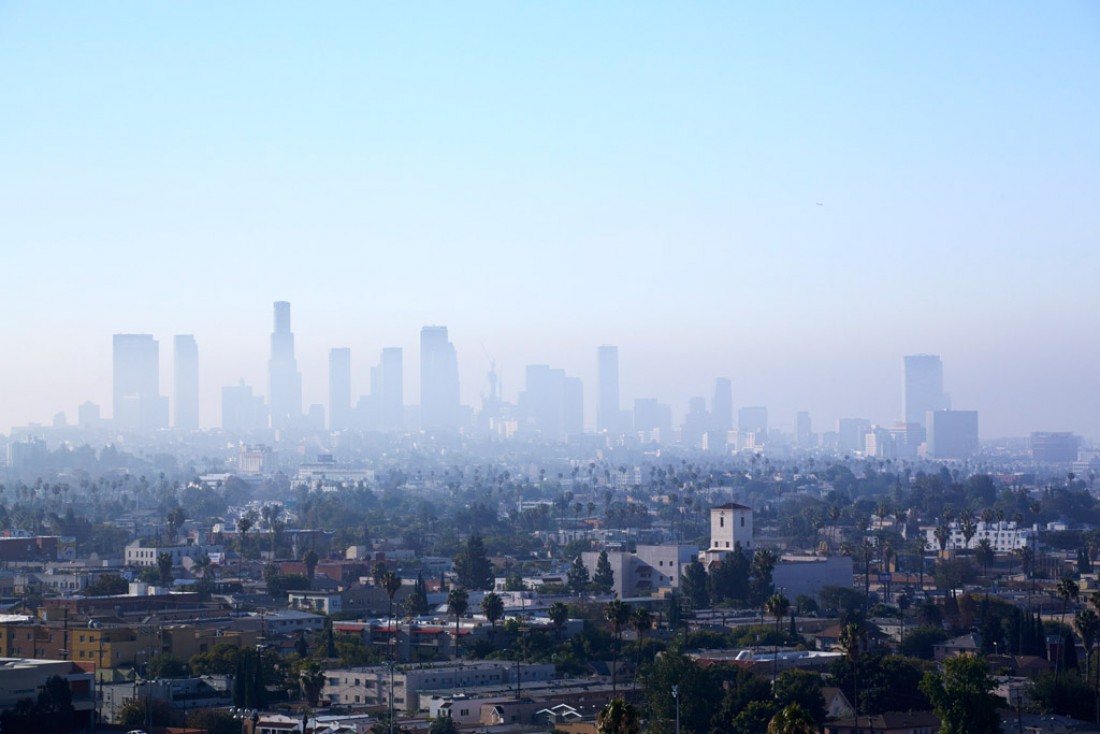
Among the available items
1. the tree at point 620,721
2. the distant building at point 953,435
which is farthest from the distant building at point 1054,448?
the tree at point 620,721

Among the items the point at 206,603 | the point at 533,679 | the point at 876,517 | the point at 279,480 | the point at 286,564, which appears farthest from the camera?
the point at 279,480

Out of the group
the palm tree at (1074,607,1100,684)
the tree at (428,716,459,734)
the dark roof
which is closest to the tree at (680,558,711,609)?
the palm tree at (1074,607,1100,684)

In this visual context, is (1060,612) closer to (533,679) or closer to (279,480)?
(533,679)

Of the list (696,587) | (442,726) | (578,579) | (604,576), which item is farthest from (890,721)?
(604,576)

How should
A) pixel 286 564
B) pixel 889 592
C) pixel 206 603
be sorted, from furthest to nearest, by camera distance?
1. pixel 286 564
2. pixel 889 592
3. pixel 206 603

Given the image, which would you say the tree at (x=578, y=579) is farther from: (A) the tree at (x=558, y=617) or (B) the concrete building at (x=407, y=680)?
(B) the concrete building at (x=407, y=680)

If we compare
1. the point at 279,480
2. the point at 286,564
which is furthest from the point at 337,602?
the point at 279,480
